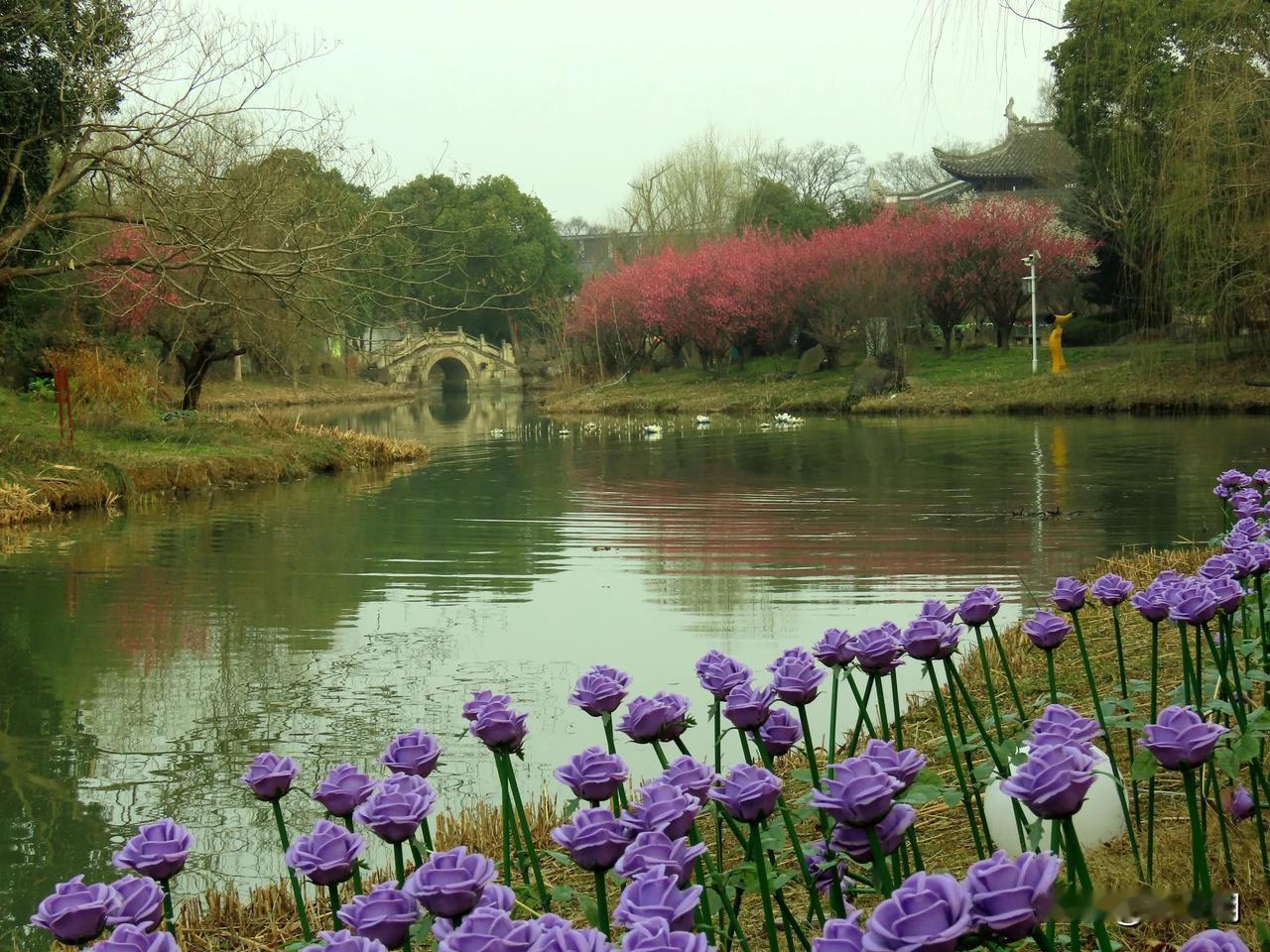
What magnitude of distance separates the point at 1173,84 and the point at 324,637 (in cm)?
685

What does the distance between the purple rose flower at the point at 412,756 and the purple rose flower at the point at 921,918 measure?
1.23 m

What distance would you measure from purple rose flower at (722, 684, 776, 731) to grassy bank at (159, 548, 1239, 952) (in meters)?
0.13

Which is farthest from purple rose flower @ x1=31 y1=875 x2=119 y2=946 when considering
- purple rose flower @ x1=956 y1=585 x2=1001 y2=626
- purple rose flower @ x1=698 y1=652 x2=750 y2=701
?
purple rose flower @ x1=956 y1=585 x2=1001 y2=626

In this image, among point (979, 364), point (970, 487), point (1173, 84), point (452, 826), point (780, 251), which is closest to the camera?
point (452, 826)

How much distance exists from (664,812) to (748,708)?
48 centimetres

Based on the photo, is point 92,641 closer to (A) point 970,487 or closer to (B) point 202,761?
(B) point 202,761

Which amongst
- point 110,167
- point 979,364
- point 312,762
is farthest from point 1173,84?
point 979,364

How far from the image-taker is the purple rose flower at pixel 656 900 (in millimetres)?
1288

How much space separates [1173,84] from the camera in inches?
370

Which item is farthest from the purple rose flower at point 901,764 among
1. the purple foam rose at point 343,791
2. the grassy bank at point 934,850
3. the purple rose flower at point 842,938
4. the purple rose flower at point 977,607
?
the purple rose flower at point 977,607

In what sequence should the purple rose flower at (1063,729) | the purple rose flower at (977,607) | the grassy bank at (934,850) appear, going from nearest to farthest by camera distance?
1. the purple rose flower at (1063,729)
2. the grassy bank at (934,850)
3. the purple rose flower at (977,607)

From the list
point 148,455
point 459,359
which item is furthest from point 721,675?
point 459,359

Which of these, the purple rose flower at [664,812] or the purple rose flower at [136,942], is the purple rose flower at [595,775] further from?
the purple rose flower at [136,942]

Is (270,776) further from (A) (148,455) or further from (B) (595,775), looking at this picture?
(A) (148,455)
